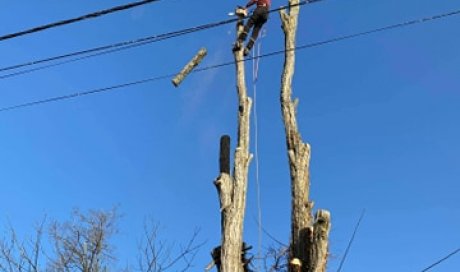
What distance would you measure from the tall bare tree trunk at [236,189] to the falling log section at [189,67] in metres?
0.53

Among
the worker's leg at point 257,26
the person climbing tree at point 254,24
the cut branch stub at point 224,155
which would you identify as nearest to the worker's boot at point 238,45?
the person climbing tree at point 254,24

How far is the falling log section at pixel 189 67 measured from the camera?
8234 mm

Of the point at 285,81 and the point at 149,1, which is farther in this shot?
the point at 285,81

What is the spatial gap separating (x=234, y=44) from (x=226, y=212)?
2645mm

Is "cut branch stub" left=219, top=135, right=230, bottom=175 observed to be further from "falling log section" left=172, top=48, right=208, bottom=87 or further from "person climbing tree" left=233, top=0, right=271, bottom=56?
"person climbing tree" left=233, top=0, right=271, bottom=56

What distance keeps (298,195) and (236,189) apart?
0.78 meters

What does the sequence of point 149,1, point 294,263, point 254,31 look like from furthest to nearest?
point 254,31 < point 294,263 < point 149,1

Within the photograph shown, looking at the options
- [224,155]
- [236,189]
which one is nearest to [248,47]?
[224,155]

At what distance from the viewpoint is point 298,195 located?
769 cm

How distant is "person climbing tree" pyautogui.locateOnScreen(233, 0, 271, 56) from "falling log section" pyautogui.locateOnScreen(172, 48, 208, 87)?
611mm

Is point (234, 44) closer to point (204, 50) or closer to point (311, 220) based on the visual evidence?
point (204, 50)

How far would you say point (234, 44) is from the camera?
9.00m

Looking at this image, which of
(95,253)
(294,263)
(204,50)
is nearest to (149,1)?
(294,263)

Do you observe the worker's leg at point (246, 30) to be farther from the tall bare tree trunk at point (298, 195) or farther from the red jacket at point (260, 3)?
the tall bare tree trunk at point (298, 195)
